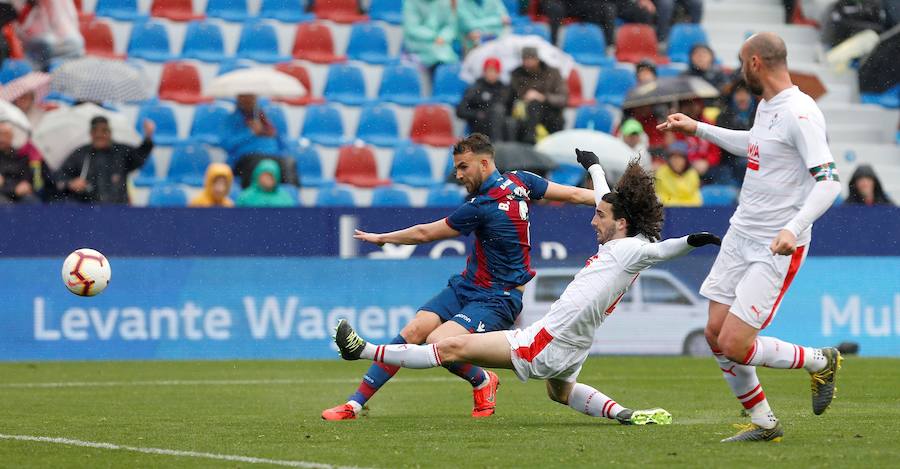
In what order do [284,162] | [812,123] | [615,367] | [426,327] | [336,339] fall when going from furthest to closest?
[284,162] → [615,367] → [426,327] → [336,339] → [812,123]

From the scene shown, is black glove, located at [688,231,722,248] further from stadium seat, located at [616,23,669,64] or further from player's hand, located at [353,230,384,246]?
stadium seat, located at [616,23,669,64]

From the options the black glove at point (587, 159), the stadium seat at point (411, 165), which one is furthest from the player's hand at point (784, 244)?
the stadium seat at point (411, 165)

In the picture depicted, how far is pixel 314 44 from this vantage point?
21.7m

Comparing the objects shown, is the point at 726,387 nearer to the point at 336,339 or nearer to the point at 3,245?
the point at 336,339

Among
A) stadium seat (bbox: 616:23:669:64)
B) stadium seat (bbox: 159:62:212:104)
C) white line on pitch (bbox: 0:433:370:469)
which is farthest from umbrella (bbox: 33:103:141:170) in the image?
white line on pitch (bbox: 0:433:370:469)

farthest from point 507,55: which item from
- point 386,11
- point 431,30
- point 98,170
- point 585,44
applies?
point 98,170

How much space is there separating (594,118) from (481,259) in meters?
11.4

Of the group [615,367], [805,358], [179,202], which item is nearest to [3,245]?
[179,202]

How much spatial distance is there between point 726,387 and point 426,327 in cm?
400

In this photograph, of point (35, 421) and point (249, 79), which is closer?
point (35, 421)

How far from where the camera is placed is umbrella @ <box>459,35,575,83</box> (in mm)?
20516

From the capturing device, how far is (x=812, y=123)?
7.75 m

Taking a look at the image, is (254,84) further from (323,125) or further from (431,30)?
(431,30)

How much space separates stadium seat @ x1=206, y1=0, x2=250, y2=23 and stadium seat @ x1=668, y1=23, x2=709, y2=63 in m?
6.81
